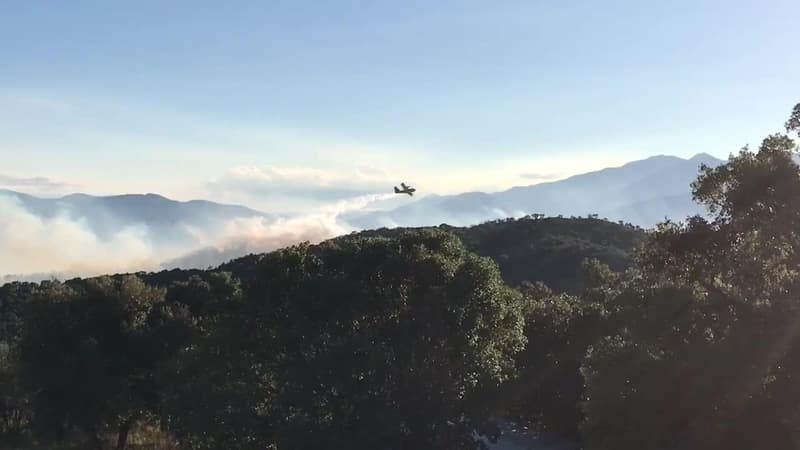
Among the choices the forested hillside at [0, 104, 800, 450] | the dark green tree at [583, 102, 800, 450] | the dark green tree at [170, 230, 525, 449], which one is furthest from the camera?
the dark green tree at [170, 230, 525, 449]

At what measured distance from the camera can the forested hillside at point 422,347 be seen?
18609 millimetres

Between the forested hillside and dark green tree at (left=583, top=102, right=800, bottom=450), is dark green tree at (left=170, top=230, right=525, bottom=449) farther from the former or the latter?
dark green tree at (left=583, top=102, right=800, bottom=450)

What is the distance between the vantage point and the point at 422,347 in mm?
25516

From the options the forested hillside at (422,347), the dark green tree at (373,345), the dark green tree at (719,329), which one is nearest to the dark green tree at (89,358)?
the forested hillside at (422,347)

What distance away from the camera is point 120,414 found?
122ft

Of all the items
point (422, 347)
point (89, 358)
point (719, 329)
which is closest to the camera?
point (719, 329)

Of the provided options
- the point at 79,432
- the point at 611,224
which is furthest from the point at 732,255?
the point at 611,224

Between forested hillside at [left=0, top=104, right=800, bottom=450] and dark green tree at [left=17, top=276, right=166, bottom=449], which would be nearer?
forested hillside at [left=0, top=104, right=800, bottom=450]

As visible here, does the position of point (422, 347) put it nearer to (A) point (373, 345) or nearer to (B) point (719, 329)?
(A) point (373, 345)

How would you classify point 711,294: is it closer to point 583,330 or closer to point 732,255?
point 732,255

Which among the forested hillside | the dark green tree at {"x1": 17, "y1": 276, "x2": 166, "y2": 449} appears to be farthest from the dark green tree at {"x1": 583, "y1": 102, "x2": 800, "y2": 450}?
the dark green tree at {"x1": 17, "y1": 276, "x2": 166, "y2": 449}

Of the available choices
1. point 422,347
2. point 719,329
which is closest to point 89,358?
point 422,347

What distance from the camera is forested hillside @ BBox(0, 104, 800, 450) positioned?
61.1 feet

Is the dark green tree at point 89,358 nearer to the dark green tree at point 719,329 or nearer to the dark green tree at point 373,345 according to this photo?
the dark green tree at point 373,345
